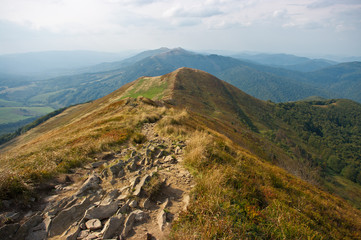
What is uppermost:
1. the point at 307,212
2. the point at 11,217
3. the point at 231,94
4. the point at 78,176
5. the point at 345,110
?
the point at 11,217

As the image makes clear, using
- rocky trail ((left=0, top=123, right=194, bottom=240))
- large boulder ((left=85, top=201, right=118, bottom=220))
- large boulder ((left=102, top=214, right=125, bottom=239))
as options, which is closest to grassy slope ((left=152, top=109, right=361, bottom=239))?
rocky trail ((left=0, top=123, right=194, bottom=240))

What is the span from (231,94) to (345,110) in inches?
6927

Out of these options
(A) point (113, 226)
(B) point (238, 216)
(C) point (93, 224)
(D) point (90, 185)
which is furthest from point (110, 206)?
(B) point (238, 216)

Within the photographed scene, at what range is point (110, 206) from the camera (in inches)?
188

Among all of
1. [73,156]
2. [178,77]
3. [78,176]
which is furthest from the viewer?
[178,77]

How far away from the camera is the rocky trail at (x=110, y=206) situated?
407 cm

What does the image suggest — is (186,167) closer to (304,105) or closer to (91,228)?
(91,228)

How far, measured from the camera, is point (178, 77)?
97.2 metres

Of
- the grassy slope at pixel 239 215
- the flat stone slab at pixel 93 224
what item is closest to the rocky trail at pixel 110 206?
the flat stone slab at pixel 93 224

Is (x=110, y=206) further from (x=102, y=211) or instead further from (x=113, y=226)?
(x=113, y=226)

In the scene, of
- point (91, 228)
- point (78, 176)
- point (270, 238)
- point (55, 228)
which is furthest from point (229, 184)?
point (78, 176)

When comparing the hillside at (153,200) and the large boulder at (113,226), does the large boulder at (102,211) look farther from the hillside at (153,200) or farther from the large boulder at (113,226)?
the large boulder at (113,226)

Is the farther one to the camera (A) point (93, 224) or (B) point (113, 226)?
(A) point (93, 224)

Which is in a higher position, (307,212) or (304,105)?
(307,212)
